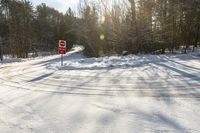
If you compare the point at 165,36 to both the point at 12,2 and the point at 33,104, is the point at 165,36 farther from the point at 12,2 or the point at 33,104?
the point at 12,2

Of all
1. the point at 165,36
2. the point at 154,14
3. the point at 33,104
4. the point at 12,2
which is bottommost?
the point at 33,104

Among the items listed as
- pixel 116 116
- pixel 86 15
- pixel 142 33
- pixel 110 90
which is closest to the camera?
pixel 116 116

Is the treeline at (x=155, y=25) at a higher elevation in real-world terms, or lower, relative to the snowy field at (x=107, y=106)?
higher

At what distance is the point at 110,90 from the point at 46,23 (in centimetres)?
7485

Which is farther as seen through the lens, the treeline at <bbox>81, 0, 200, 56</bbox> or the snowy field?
the treeline at <bbox>81, 0, 200, 56</bbox>

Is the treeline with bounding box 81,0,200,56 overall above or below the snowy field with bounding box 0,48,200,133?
above

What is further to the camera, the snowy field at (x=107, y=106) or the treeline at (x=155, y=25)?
the treeline at (x=155, y=25)

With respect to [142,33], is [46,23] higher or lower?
higher

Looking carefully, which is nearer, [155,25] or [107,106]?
[107,106]

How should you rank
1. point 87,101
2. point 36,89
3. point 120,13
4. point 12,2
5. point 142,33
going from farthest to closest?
1. point 12,2
2. point 120,13
3. point 142,33
4. point 36,89
5. point 87,101

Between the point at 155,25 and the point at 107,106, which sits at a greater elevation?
the point at 155,25

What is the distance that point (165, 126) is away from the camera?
5.47 meters

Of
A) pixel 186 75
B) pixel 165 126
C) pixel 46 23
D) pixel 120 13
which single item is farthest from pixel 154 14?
pixel 46 23

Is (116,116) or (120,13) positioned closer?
(116,116)
